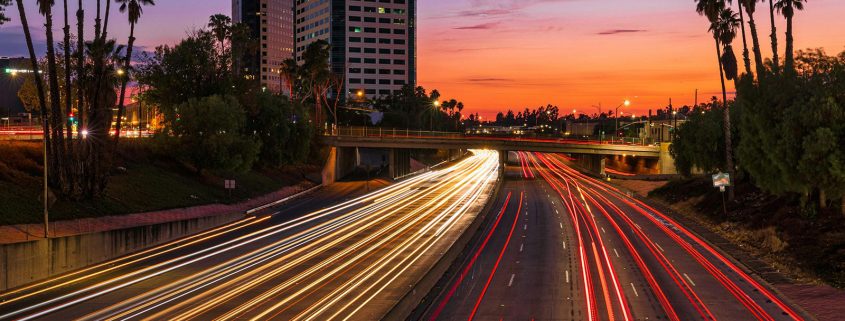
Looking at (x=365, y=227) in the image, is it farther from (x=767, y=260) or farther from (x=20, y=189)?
(x=767, y=260)

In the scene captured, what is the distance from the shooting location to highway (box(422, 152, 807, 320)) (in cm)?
2531

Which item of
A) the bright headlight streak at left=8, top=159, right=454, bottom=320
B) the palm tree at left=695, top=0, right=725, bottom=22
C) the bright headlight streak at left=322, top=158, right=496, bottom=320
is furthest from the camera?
the palm tree at left=695, top=0, right=725, bottom=22

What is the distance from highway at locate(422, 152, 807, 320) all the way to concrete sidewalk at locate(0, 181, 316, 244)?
20.7m

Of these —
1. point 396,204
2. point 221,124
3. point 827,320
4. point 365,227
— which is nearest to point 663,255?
point 827,320

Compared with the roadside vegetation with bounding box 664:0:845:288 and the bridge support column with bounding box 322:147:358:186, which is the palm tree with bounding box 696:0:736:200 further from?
the bridge support column with bounding box 322:147:358:186

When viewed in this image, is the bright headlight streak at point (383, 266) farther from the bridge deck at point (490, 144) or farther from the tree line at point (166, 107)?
the bridge deck at point (490, 144)

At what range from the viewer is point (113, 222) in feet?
151

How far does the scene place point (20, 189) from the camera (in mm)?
43188

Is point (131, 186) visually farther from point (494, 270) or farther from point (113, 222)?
point (494, 270)

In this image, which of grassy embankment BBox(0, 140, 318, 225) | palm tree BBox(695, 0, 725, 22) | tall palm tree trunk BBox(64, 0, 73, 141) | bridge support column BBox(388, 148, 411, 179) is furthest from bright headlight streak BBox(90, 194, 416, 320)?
bridge support column BBox(388, 148, 411, 179)

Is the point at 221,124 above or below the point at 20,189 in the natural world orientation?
above

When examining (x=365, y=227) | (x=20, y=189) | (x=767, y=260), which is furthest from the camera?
(x=365, y=227)

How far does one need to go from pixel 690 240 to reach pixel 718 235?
279 centimetres

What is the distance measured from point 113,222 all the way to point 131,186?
9730mm
